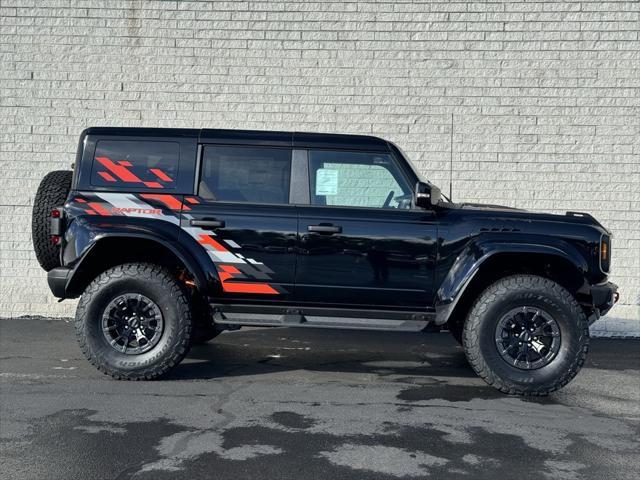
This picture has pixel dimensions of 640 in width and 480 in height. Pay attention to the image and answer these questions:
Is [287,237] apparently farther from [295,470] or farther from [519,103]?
[519,103]

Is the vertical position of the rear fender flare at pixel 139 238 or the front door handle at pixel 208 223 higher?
the front door handle at pixel 208 223

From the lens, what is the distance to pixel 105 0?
9680 mm

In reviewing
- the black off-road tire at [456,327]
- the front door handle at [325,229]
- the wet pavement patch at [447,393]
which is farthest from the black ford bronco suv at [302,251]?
the black off-road tire at [456,327]

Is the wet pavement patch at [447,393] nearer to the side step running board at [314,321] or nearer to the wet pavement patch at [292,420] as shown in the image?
the side step running board at [314,321]

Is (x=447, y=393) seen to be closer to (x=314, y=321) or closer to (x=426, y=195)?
(x=314, y=321)

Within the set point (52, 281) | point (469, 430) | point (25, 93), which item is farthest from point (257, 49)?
point (469, 430)

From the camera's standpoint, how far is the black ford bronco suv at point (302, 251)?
606 centimetres

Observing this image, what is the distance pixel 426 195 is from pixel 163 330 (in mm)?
2463

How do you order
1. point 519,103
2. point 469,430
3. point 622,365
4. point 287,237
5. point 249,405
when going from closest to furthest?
point 469,430 → point 249,405 → point 287,237 → point 622,365 → point 519,103

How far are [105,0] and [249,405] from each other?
6.47m

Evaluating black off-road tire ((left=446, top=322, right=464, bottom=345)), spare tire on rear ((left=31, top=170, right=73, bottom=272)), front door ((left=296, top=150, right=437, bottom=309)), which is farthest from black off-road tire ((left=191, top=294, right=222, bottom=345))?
black off-road tire ((left=446, top=322, right=464, bottom=345))

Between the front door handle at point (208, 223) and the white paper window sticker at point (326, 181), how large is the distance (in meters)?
0.87

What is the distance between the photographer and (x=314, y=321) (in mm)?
6234

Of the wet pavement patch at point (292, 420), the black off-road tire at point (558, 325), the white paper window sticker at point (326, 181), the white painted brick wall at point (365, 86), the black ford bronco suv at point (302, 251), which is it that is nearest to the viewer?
the wet pavement patch at point (292, 420)
